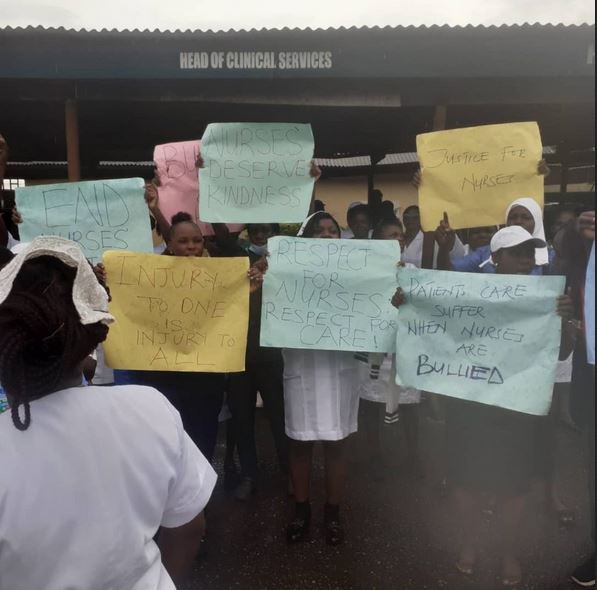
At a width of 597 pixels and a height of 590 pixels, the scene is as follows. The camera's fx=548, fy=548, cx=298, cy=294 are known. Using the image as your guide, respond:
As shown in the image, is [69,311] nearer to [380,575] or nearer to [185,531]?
[185,531]

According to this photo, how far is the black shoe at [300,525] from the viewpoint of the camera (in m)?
3.14

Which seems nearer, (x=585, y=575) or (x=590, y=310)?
(x=590, y=310)

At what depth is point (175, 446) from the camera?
125cm

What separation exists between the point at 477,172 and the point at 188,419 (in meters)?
2.04

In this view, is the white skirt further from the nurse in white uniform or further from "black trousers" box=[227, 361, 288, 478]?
"black trousers" box=[227, 361, 288, 478]

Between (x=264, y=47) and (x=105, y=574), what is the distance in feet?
12.8

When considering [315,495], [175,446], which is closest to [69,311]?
[175,446]

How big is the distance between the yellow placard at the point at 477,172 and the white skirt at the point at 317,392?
926 millimetres

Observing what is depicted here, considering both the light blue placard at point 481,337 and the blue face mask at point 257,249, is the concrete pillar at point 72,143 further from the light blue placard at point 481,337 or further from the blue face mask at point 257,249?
the light blue placard at point 481,337

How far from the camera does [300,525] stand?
10.4 feet

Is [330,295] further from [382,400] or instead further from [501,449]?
[382,400]

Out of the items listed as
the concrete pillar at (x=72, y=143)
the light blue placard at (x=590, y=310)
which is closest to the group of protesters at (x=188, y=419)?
the light blue placard at (x=590, y=310)

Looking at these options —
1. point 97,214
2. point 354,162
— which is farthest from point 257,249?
point 354,162

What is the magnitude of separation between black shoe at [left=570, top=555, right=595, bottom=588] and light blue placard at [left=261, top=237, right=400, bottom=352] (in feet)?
4.83
